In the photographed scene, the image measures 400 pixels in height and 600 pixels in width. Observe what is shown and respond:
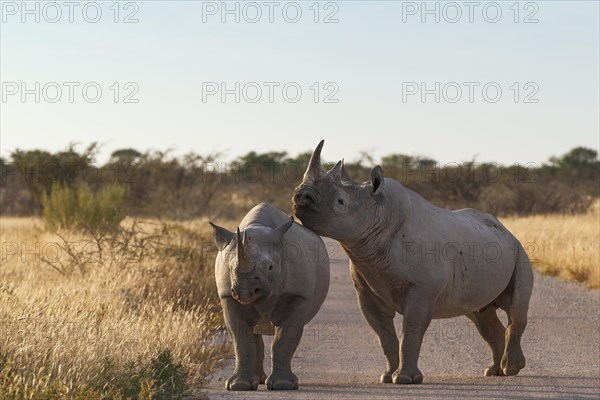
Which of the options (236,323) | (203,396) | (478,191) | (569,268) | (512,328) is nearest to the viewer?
(203,396)

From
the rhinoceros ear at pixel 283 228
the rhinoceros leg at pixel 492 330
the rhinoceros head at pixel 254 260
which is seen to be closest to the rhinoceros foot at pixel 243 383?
the rhinoceros head at pixel 254 260

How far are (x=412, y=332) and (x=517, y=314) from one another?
1.66 meters

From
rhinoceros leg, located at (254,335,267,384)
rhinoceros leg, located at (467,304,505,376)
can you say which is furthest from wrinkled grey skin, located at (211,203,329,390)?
rhinoceros leg, located at (467,304,505,376)

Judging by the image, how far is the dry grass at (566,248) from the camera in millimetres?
20703

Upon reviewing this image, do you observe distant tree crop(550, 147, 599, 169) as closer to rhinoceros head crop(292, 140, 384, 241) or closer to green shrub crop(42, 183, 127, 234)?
green shrub crop(42, 183, 127, 234)

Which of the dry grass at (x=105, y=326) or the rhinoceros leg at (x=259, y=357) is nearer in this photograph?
the dry grass at (x=105, y=326)

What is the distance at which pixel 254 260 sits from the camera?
28.1 feet

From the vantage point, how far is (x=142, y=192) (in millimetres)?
47906

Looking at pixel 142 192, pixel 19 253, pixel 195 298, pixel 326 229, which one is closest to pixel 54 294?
pixel 195 298

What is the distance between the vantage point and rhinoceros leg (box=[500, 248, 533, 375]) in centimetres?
1041

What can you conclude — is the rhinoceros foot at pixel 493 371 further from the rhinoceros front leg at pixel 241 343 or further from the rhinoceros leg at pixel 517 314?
the rhinoceros front leg at pixel 241 343

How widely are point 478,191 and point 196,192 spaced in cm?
1177

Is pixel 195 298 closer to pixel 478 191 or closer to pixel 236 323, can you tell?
pixel 236 323

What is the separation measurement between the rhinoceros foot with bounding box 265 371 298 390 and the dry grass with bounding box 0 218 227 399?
0.62m
